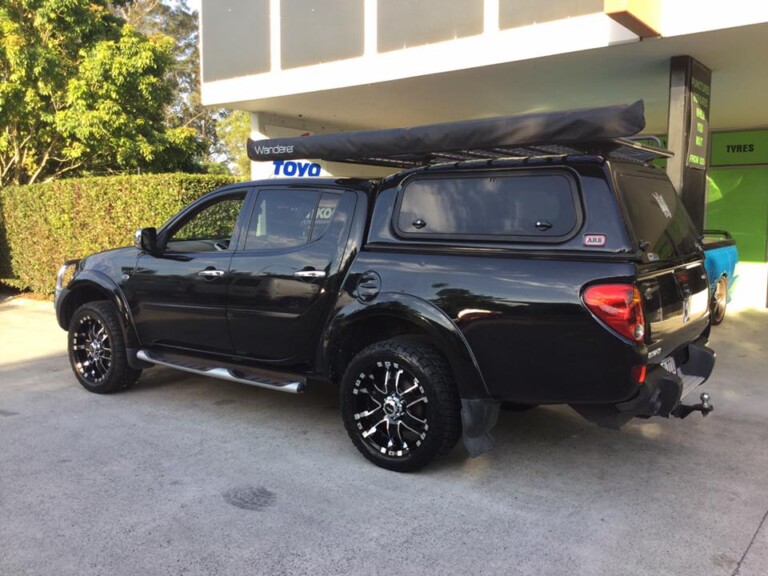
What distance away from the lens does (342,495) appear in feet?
12.7

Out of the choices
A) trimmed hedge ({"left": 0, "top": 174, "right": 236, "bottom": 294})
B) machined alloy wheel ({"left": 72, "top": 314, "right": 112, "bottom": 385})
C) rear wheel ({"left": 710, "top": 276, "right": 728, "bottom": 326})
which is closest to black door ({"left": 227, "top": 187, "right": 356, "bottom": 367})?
machined alloy wheel ({"left": 72, "top": 314, "right": 112, "bottom": 385})

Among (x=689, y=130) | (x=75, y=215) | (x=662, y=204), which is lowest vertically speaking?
(x=75, y=215)

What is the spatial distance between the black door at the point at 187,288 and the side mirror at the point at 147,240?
66 mm

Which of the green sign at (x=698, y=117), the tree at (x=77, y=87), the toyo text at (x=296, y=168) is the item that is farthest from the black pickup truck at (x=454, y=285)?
the tree at (x=77, y=87)

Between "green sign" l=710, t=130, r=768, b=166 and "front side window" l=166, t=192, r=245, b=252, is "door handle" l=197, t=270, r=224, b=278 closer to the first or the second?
"front side window" l=166, t=192, r=245, b=252

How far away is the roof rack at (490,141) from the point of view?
11.5 ft

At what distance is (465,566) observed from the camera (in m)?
3.11

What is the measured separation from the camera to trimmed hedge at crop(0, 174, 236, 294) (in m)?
9.53

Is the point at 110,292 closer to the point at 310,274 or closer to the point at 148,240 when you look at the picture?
the point at 148,240

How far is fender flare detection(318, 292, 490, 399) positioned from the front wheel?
0.44 feet

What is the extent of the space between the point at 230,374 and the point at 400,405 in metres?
1.53

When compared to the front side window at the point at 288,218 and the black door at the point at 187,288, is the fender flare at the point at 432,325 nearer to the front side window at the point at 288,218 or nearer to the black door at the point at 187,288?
the front side window at the point at 288,218

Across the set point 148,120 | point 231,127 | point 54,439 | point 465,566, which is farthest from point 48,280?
point 231,127

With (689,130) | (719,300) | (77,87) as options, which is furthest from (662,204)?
(77,87)
